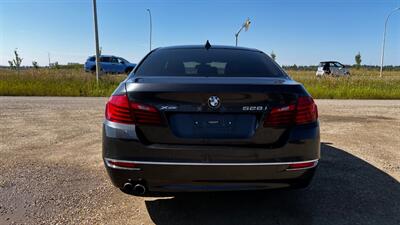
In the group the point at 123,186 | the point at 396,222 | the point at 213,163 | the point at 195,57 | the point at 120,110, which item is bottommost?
the point at 396,222

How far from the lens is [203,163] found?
253 centimetres

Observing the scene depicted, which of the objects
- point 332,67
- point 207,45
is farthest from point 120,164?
point 332,67

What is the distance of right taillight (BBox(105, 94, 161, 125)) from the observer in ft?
8.36

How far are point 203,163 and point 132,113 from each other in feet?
2.11

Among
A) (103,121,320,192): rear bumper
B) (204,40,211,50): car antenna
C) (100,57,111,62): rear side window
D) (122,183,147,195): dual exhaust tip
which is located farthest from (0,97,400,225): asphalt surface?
(100,57,111,62): rear side window

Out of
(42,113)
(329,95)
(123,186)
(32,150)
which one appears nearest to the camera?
(123,186)

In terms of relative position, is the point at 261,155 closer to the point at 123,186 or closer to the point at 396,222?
the point at 123,186

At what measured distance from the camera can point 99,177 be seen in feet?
13.8

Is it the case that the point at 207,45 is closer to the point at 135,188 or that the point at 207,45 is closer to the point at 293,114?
the point at 293,114

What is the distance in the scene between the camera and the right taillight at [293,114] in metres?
2.58

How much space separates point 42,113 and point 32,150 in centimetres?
428

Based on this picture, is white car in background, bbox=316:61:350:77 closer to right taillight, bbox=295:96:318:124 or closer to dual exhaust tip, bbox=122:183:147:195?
right taillight, bbox=295:96:318:124

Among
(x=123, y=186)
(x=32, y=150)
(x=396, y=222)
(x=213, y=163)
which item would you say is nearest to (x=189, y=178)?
(x=213, y=163)

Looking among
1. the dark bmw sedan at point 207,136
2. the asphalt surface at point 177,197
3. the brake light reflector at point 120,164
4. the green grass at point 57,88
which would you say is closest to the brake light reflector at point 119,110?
the dark bmw sedan at point 207,136
